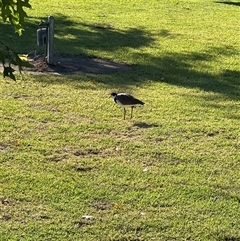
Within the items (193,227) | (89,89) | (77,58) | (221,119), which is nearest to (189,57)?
(77,58)

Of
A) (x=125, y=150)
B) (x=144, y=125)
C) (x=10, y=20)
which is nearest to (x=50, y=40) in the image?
(x=144, y=125)

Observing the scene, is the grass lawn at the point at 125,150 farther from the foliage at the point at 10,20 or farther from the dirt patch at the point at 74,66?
the foliage at the point at 10,20

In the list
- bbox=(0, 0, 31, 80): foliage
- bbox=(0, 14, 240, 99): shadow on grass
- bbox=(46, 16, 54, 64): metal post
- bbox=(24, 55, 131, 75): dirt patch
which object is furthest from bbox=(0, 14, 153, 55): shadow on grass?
bbox=(0, 0, 31, 80): foliage

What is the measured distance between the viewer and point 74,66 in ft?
34.3

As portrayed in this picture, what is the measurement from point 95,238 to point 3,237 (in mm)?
669

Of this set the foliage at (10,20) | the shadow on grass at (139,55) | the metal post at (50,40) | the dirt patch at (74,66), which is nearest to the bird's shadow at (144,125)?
the shadow on grass at (139,55)

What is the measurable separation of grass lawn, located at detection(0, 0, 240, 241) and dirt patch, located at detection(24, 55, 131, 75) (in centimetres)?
28

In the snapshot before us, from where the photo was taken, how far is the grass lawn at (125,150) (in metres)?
5.14

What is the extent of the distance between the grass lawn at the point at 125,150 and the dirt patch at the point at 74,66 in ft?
0.93

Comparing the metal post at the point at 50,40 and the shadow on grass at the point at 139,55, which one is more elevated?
the metal post at the point at 50,40

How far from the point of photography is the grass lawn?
514 cm

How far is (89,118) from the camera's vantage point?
25.4ft

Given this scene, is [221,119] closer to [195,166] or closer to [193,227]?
[195,166]

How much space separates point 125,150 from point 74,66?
3976mm
